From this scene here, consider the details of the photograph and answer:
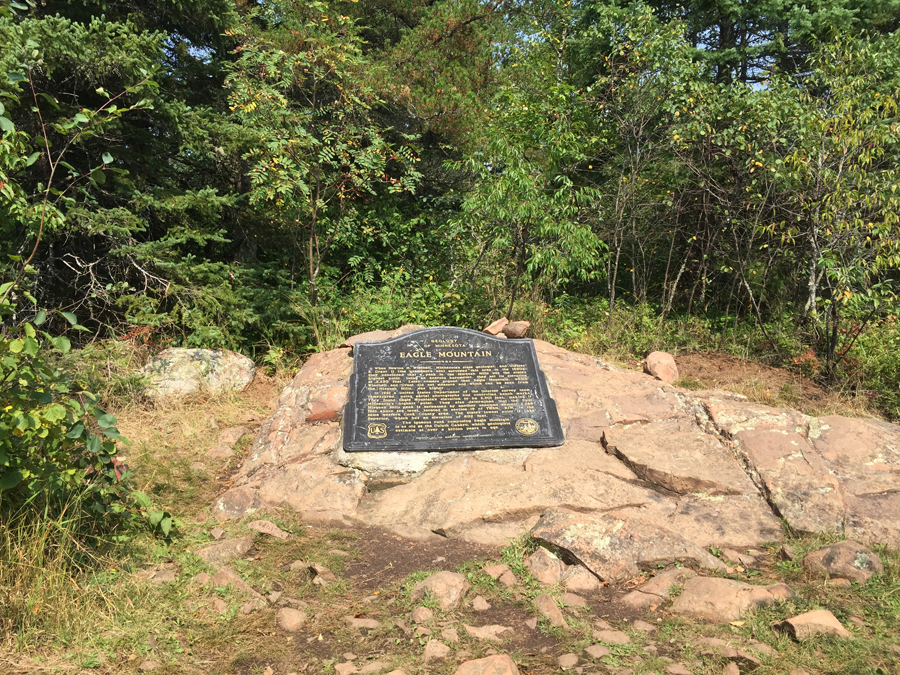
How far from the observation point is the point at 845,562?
327 centimetres

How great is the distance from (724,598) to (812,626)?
388mm

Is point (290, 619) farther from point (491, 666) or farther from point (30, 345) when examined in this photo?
point (30, 345)

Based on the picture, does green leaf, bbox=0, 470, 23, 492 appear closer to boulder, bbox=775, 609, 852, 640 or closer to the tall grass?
the tall grass

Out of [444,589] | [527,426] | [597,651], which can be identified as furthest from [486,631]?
[527,426]

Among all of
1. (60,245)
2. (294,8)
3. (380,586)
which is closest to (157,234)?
(60,245)

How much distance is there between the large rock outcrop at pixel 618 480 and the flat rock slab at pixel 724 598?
379mm

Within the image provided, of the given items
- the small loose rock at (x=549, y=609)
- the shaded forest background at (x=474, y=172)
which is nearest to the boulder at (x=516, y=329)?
the shaded forest background at (x=474, y=172)

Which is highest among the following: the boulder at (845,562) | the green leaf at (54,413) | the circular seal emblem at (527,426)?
the green leaf at (54,413)

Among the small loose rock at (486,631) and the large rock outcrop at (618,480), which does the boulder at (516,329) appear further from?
the small loose rock at (486,631)

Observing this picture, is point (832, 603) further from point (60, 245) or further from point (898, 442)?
point (60, 245)

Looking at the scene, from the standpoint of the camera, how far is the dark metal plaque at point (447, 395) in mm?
4512

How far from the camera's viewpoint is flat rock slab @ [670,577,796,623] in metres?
2.96

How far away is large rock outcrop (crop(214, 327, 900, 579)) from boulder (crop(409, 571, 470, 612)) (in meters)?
0.60

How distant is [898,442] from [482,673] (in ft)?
12.0
